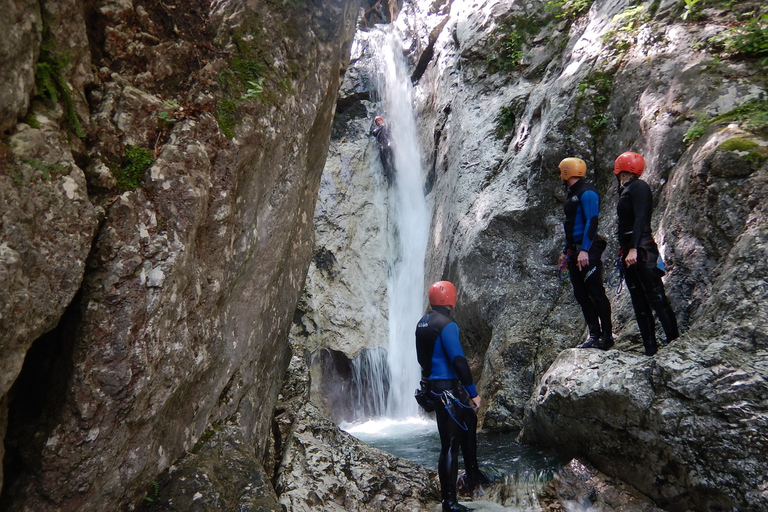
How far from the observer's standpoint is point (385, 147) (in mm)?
16547

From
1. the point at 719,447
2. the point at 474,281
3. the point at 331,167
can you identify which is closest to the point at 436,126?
the point at 331,167

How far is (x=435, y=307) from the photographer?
17.6ft

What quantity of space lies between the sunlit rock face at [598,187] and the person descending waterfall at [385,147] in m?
1.50

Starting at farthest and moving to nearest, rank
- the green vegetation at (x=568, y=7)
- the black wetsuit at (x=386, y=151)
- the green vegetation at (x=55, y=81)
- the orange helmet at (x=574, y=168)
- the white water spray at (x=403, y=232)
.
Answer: the black wetsuit at (x=386, y=151) < the white water spray at (x=403, y=232) < the green vegetation at (x=568, y=7) < the orange helmet at (x=574, y=168) < the green vegetation at (x=55, y=81)

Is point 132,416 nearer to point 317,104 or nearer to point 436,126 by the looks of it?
point 317,104

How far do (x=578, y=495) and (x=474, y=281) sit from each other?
519cm

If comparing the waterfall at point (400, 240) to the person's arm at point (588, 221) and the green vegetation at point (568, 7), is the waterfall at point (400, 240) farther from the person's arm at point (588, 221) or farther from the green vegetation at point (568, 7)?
the person's arm at point (588, 221)

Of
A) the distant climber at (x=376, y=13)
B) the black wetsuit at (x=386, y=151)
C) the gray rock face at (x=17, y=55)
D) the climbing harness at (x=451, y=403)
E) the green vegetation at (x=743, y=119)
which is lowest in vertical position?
the climbing harness at (x=451, y=403)

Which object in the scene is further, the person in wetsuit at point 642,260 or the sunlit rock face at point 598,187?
the person in wetsuit at point 642,260

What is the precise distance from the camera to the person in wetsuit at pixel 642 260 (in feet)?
16.8

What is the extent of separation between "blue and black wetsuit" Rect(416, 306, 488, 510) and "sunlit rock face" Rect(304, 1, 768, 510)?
3.60ft

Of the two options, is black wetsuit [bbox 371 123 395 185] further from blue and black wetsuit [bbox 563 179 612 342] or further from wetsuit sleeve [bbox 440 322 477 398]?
wetsuit sleeve [bbox 440 322 477 398]

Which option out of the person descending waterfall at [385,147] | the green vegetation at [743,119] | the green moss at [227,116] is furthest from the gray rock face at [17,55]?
the person descending waterfall at [385,147]

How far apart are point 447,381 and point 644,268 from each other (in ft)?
7.39
